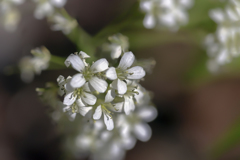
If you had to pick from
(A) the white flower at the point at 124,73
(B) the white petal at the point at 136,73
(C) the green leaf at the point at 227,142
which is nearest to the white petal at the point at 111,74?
(A) the white flower at the point at 124,73

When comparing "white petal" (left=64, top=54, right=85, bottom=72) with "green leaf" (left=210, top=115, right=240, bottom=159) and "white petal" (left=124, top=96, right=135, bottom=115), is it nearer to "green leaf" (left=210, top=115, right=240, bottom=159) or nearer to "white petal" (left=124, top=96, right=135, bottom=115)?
"white petal" (left=124, top=96, right=135, bottom=115)

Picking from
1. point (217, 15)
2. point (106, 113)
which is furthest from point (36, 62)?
point (217, 15)

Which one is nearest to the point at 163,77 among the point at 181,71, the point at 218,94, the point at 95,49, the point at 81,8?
the point at 181,71

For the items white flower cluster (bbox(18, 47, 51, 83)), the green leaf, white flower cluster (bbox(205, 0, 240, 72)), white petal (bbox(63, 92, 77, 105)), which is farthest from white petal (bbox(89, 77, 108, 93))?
the green leaf

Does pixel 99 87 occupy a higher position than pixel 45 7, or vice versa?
pixel 45 7

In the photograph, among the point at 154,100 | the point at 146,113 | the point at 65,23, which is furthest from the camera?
the point at 154,100

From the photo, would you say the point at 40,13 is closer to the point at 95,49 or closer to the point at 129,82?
the point at 95,49

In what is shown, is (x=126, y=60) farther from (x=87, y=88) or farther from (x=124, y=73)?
(x=87, y=88)

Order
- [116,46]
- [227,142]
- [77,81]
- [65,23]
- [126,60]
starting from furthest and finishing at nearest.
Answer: [227,142] < [65,23] < [116,46] < [126,60] < [77,81]

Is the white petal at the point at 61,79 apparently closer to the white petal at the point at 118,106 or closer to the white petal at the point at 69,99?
the white petal at the point at 69,99
